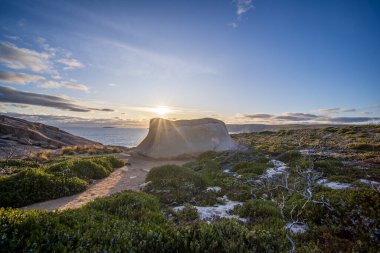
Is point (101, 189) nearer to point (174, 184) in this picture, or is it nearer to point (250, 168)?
point (174, 184)

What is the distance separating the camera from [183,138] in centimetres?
Result: 2978

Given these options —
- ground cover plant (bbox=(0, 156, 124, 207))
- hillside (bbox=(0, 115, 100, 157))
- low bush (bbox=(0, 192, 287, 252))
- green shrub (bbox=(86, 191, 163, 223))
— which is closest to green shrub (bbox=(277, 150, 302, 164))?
green shrub (bbox=(86, 191, 163, 223))

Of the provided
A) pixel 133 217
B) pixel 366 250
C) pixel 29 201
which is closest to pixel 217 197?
pixel 133 217

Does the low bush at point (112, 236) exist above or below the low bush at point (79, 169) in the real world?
above

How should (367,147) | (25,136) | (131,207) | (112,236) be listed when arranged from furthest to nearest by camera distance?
(25,136) < (367,147) < (131,207) < (112,236)

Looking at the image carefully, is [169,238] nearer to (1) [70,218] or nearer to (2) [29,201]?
(1) [70,218]

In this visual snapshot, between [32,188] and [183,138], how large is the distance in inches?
780

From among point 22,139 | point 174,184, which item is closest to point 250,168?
point 174,184

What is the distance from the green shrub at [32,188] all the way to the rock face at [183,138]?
1531 cm

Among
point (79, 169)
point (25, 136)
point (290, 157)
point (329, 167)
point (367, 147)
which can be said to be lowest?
point (25, 136)

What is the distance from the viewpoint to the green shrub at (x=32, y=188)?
34.8 feet

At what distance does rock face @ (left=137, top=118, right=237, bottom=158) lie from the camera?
2848 centimetres

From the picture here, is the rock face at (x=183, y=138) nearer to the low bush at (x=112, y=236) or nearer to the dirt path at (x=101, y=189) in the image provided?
the dirt path at (x=101, y=189)

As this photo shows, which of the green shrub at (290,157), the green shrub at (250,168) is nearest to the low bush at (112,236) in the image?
the green shrub at (250,168)
